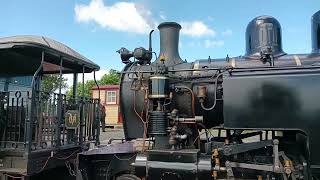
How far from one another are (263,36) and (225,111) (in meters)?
1.88

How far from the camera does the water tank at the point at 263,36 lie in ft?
18.7

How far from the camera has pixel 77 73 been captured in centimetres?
741

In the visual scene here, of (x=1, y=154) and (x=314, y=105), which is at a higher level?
(x=314, y=105)

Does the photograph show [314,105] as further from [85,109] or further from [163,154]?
[85,109]

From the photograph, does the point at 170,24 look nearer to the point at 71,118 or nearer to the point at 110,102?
the point at 71,118

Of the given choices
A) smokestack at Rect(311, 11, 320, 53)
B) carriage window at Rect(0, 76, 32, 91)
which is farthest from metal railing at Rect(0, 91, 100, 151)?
smokestack at Rect(311, 11, 320, 53)

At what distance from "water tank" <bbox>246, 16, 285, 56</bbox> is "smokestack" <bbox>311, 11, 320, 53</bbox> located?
1.59 ft

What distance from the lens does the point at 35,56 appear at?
6.46 meters

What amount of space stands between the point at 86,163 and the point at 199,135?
5.71ft

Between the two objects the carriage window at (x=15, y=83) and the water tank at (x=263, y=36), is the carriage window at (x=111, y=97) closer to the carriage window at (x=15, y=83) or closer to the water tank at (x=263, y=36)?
the carriage window at (x=15, y=83)

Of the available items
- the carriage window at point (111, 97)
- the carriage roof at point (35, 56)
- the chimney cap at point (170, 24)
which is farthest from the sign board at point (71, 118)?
the carriage window at point (111, 97)

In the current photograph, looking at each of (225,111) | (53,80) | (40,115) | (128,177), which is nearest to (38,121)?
(40,115)

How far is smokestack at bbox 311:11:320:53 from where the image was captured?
17.6ft

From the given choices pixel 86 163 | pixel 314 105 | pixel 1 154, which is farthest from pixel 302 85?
pixel 1 154
